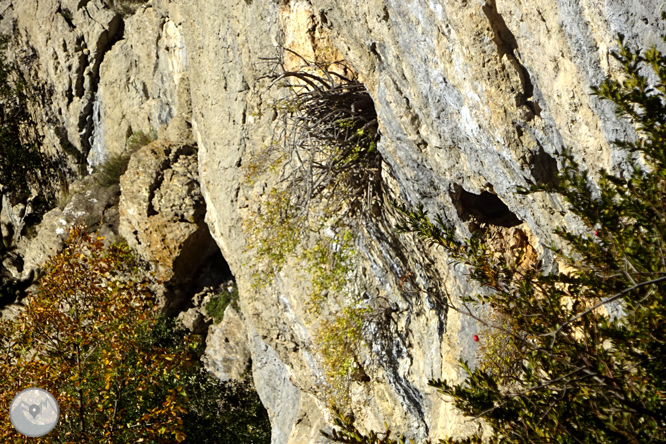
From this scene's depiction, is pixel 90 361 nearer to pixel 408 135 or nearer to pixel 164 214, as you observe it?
pixel 164 214

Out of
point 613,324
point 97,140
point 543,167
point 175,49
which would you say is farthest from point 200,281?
point 613,324

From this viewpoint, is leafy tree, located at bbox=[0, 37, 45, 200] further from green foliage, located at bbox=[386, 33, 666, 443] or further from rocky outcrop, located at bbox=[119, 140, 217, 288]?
green foliage, located at bbox=[386, 33, 666, 443]

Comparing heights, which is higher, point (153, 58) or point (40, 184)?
point (153, 58)

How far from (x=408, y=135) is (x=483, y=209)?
1.09 meters

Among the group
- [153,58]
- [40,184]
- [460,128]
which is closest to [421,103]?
[460,128]

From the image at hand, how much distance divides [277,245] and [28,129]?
9.62 meters

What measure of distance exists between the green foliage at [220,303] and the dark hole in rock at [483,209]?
18.1ft

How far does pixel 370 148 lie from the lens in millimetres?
4793

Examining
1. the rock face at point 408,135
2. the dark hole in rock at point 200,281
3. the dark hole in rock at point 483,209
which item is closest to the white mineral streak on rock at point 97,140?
the rock face at point 408,135

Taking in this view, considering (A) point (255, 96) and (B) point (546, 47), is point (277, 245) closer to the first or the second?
(A) point (255, 96)

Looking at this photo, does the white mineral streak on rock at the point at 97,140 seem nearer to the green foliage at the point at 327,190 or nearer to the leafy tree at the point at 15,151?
the leafy tree at the point at 15,151

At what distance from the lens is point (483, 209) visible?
4676 mm

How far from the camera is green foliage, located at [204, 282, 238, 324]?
29.8 feet

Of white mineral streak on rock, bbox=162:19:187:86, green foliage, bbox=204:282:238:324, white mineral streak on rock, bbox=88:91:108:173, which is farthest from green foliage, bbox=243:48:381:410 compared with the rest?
white mineral streak on rock, bbox=88:91:108:173
